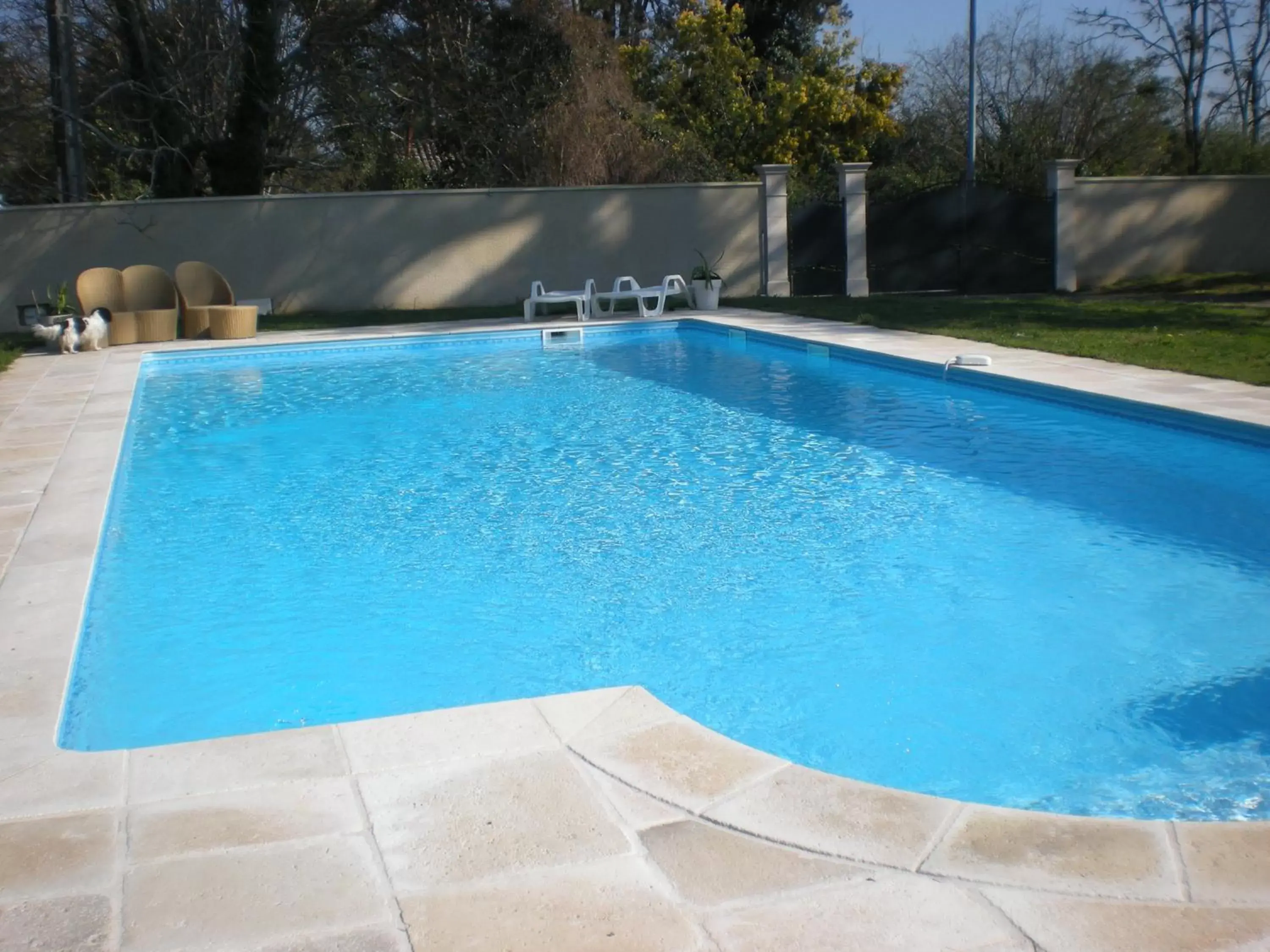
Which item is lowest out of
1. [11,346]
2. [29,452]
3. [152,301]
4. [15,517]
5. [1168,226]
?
[15,517]

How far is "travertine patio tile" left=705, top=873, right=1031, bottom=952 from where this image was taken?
2205mm

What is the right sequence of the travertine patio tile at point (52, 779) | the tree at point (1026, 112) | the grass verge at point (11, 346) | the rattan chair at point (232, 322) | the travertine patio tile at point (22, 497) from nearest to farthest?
the travertine patio tile at point (52, 779)
the travertine patio tile at point (22, 497)
the grass verge at point (11, 346)
the rattan chair at point (232, 322)
the tree at point (1026, 112)

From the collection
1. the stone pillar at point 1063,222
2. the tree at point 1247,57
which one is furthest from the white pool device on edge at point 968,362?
the tree at point 1247,57

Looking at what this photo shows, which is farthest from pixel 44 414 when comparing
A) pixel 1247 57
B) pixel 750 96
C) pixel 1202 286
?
pixel 1247 57

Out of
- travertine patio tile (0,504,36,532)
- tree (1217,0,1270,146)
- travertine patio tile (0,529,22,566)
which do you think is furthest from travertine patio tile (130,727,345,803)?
tree (1217,0,1270,146)

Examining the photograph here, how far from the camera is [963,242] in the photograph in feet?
58.3

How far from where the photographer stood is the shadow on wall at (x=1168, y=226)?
1817cm

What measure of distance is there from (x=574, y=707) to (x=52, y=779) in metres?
1.38

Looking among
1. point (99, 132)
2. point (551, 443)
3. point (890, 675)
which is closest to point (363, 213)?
point (99, 132)

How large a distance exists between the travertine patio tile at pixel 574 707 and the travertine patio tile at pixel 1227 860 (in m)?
1.52

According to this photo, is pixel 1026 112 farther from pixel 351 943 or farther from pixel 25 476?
pixel 351 943

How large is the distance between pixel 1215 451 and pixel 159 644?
576 centimetres

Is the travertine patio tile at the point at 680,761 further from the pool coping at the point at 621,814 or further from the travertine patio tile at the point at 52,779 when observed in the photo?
the travertine patio tile at the point at 52,779

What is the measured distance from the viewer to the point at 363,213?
54.0 ft
